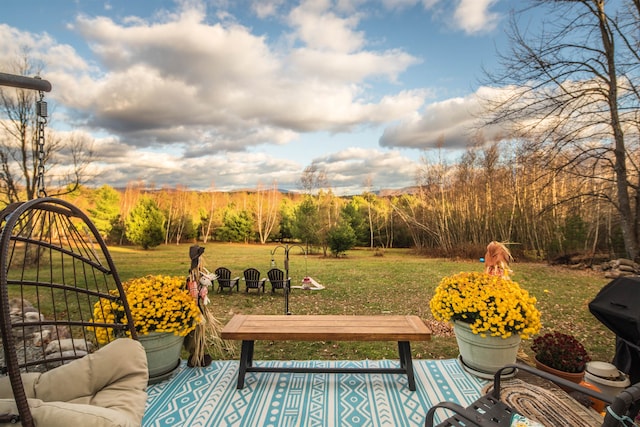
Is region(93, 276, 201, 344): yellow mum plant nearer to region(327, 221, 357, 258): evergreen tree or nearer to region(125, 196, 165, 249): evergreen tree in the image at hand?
region(327, 221, 357, 258): evergreen tree

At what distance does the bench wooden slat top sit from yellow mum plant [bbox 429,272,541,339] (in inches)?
12.0

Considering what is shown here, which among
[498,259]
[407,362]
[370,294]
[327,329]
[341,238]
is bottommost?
[370,294]

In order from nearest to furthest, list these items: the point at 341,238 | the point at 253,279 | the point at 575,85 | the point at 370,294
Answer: the point at 575,85, the point at 370,294, the point at 253,279, the point at 341,238

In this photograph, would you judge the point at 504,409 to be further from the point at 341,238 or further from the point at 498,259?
the point at 341,238

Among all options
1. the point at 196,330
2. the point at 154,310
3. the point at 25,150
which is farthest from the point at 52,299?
the point at 25,150

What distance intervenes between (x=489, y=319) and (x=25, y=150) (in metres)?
10.0

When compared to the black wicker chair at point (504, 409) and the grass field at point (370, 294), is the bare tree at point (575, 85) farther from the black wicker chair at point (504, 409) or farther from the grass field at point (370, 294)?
the black wicker chair at point (504, 409)

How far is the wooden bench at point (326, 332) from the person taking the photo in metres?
2.08

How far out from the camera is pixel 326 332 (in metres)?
2.10

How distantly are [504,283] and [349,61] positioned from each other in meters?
5.59

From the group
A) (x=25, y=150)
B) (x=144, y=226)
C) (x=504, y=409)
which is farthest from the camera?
(x=144, y=226)

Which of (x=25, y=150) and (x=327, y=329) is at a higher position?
(x=25, y=150)

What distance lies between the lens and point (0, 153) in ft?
23.7

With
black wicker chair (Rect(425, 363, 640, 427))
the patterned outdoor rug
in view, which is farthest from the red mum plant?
black wicker chair (Rect(425, 363, 640, 427))
